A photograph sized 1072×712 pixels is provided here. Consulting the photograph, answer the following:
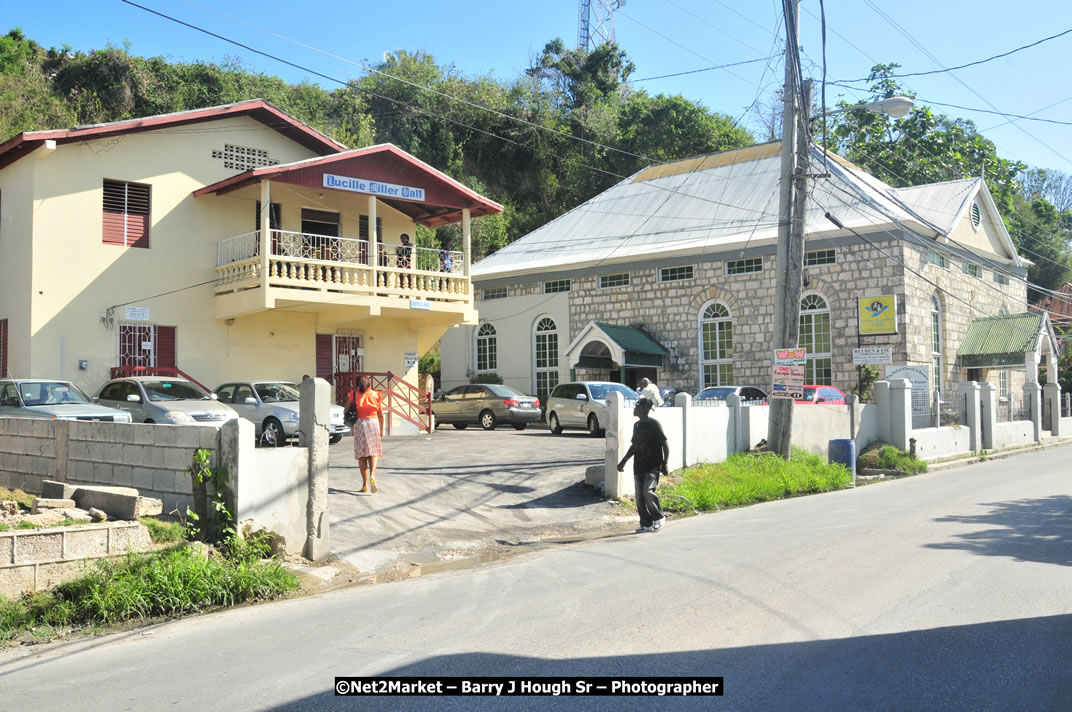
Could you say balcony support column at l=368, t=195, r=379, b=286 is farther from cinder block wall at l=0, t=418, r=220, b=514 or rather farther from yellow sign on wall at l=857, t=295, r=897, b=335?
yellow sign on wall at l=857, t=295, r=897, b=335

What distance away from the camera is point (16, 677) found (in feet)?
21.1

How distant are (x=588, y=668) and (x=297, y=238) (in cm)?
1934

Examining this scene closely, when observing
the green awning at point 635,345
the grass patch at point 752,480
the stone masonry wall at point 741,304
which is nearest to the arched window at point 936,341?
the stone masonry wall at point 741,304

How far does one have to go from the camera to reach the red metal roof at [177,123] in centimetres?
2003

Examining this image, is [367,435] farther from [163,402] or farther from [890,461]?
[890,461]

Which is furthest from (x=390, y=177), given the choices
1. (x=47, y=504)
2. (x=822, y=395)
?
(x=47, y=504)

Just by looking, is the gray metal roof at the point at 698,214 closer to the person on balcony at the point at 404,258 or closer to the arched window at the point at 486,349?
the arched window at the point at 486,349

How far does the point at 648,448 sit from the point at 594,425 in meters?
12.1

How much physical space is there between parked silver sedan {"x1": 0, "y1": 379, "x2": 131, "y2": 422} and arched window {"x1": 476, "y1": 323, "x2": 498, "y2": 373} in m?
21.9

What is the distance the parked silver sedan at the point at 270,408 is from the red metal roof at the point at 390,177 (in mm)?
5315

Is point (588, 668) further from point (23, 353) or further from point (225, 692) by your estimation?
point (23, 353)

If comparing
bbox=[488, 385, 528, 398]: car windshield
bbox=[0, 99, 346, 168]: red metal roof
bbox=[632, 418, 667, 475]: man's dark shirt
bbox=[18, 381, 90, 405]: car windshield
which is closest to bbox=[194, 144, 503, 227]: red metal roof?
bbox=[0, 99, 346, 168]: red metal roof

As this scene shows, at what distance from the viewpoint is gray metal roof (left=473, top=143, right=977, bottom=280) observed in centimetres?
3098

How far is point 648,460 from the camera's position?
1225cm
